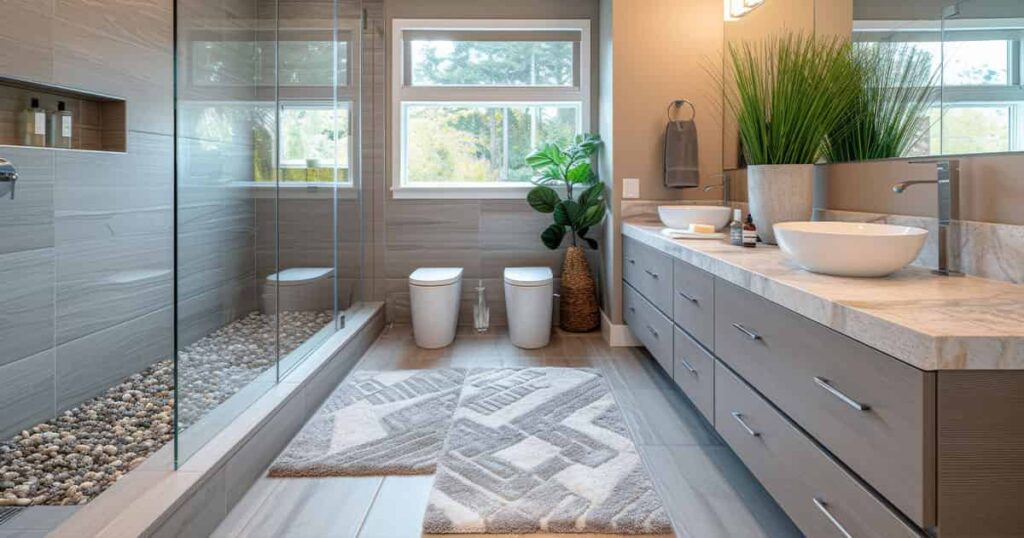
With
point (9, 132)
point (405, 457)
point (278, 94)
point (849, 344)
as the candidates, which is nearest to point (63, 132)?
point (9, 132)

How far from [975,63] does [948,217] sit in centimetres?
44

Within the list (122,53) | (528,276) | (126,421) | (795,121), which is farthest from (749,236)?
(122,53)

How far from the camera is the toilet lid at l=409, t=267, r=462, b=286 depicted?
370 centimetres

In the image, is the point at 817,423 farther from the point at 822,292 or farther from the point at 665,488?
the point at 665,488

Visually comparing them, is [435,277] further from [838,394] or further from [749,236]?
[838,394]

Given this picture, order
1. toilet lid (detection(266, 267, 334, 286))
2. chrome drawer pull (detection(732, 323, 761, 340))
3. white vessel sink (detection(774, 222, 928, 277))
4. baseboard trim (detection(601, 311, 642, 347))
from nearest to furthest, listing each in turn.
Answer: white vessel sink (detection(774, 222, 928, 277))
chrome drawer pull (detection(732, 323, 761, 340))
toilet lid (detection(266, 267, 334, 286))
baseboard trim (detection(601, 311, 642, 347))

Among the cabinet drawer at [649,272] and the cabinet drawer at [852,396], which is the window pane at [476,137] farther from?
the cabinet drawer at [852,396]

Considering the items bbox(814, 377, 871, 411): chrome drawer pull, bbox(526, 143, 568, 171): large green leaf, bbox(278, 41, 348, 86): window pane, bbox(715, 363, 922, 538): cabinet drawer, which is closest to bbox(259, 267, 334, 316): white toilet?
bbox(278, 41, 348, 86): window pane

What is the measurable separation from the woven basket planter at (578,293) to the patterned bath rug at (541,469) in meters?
1.17

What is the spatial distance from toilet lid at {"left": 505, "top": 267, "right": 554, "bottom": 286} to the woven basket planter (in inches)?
7.5

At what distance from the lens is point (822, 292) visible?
138cm

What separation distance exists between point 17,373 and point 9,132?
0.88 metres

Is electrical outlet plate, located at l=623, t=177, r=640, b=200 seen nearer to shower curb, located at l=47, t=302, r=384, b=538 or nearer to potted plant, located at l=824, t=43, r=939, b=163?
potted plant, located at l=824, t=43, r=939, b=163

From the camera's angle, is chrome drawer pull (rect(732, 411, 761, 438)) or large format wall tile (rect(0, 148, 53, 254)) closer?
chrome drawer pull (rect(732, 411, 761, 438))
